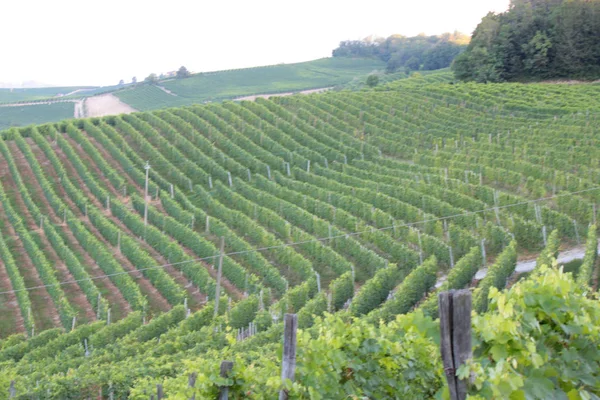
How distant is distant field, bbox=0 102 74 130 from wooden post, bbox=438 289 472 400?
72.1 meters

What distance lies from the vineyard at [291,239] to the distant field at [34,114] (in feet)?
99.4

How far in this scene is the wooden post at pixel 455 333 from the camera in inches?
165

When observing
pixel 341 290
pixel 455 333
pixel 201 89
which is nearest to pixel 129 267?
pixel 341 290

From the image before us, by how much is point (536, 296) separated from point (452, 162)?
2802 cm

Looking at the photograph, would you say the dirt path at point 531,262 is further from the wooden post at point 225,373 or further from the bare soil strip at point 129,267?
the wooden post at point 225,373

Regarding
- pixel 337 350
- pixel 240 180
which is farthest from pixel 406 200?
pixel 337 350

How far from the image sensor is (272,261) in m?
24.9

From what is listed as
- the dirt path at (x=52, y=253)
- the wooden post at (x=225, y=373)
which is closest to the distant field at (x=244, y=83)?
the dirt path at (x=52, y=253)

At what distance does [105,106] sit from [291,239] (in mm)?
59448

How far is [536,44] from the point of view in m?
55.6

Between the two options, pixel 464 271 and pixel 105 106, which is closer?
pixel 464 271

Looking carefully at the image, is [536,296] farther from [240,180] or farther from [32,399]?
[240,180]

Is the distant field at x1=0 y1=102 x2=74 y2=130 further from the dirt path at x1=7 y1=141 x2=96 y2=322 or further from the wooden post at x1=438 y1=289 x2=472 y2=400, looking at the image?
the wooden post at x1=438 y1=289 x2=472 y2=400

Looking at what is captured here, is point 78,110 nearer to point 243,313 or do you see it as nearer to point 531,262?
point 243,313
